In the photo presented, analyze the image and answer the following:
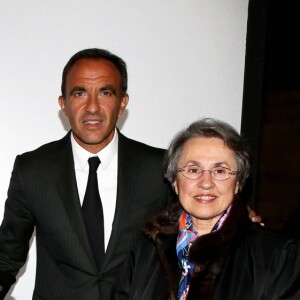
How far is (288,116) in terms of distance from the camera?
2.88m

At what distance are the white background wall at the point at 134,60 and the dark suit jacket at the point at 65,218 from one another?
0.57 meters

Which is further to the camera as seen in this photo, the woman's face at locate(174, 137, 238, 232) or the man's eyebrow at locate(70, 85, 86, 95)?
the man's eyebrow at locate(70, 85, 86, 95)

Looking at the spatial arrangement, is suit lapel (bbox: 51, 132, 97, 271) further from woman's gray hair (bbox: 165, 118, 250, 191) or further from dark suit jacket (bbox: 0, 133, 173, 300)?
woman's gray hair (bbox: 165, 118, 250, 191)

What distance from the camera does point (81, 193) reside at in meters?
1.81

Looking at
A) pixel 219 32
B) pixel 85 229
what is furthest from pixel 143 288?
pixel 219 32

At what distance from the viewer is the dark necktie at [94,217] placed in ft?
5.68

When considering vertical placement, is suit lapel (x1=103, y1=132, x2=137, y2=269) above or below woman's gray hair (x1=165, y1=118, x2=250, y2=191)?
below

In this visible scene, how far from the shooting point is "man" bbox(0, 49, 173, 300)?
172 centimetres

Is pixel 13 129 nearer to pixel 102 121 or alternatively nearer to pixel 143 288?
pixel 102 121

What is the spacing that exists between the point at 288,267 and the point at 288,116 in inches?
68.1

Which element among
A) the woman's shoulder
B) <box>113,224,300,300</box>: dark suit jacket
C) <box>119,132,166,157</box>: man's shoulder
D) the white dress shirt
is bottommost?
<box>113,224,300,300</box>: dark suit jacket

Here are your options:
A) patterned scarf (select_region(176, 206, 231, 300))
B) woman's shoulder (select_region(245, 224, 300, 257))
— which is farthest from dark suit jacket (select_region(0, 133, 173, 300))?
woman's shoulder (select_region(245, 224, 300, 257))

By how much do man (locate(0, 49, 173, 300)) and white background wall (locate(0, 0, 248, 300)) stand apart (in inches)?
22.7

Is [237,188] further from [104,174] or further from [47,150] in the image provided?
[47,150]
